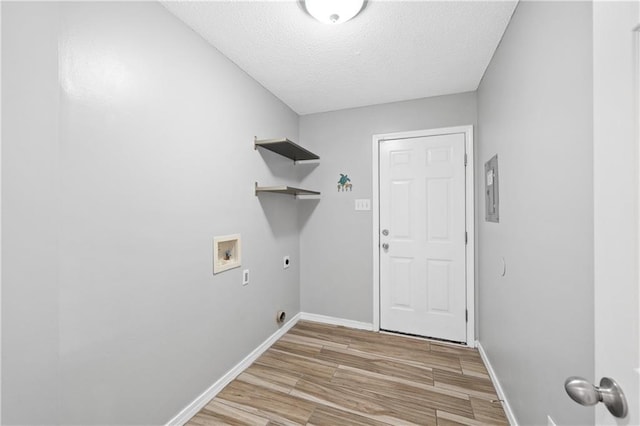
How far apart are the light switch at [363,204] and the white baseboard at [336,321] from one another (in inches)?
48.4

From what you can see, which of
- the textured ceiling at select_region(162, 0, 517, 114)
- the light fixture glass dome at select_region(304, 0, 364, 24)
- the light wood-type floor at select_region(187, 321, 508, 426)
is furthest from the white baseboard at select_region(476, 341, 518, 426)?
the light fixture glass dome at select_region(304, 0, 364, 24)

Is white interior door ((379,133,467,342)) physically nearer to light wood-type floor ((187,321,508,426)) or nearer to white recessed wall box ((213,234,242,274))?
light wood-type floor ((187,321,508,426))

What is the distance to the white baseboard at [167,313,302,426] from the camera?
5.24 feet

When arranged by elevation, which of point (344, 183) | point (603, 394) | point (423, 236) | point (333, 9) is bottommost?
point (603, 394)

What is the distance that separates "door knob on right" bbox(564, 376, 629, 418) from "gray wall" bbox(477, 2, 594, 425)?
402 millimetres

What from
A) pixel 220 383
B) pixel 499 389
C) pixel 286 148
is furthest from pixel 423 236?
pixel 220 383

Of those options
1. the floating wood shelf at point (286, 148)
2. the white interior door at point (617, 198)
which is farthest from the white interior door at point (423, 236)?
the white interior door at point (617, 198)

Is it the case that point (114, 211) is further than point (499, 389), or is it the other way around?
point (499, 389)

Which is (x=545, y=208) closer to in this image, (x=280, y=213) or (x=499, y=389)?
(x=499, y=389)

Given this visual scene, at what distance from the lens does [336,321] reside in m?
2.94

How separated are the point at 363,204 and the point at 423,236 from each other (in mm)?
681

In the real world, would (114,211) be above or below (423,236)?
above

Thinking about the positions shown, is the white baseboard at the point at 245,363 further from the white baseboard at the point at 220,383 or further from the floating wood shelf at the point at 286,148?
the floating wood shelf at the point at 286,148

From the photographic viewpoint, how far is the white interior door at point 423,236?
2520 mm
